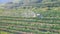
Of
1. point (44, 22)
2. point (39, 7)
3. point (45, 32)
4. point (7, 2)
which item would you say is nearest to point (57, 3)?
point (39, 7)

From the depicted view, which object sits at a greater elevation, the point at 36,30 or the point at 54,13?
the point at 54,13

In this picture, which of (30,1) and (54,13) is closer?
(54,13)

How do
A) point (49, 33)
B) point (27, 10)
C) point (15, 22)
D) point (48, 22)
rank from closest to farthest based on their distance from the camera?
point (49, 33) < point (48, 22) < point (15, 22) < point (27, 10)

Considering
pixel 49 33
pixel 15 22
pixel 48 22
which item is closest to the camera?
pixel 49 33

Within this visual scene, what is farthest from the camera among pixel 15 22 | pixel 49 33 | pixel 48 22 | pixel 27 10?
pixel 27 10

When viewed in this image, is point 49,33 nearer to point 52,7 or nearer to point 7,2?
point 52,7

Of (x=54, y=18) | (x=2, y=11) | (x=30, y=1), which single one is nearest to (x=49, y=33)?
(x=54, y=18)

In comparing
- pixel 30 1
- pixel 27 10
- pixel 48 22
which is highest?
pixel 30 1

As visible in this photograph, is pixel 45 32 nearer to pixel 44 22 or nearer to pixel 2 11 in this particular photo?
pixel 44 22

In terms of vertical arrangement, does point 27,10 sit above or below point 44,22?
above
